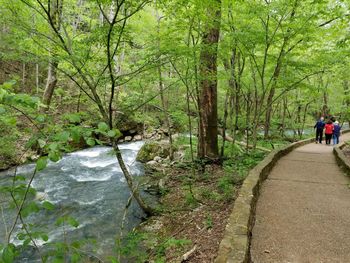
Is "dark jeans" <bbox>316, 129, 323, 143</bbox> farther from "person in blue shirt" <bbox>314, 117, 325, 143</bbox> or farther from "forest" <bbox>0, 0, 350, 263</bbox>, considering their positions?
"forest" <bbox>0, 0, 350, 263</bbox>

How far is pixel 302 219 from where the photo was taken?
4.63 metres

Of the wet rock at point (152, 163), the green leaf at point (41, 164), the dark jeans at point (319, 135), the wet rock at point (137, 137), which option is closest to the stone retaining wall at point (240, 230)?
the green leaf at point (41, 164)

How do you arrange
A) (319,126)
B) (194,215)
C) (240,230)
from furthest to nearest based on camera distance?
(319,126), (194,215), (240,230)

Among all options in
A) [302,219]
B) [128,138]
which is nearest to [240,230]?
[302,219]

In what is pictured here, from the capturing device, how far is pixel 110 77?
17.1ft

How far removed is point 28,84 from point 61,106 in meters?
3.59

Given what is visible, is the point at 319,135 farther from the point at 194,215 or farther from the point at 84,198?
the point at 84,198

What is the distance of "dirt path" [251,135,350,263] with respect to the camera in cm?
358

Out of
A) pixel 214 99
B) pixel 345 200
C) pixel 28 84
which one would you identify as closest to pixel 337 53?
pixel 214 99

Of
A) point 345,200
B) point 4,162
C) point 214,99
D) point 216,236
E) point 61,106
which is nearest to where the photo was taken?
point 216,236

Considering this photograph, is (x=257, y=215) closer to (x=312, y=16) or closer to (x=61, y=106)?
(x=312, y=16)

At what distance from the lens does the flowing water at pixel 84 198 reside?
21.9ft

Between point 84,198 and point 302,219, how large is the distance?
271 inches

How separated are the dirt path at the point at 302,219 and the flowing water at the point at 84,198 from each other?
284 cm
